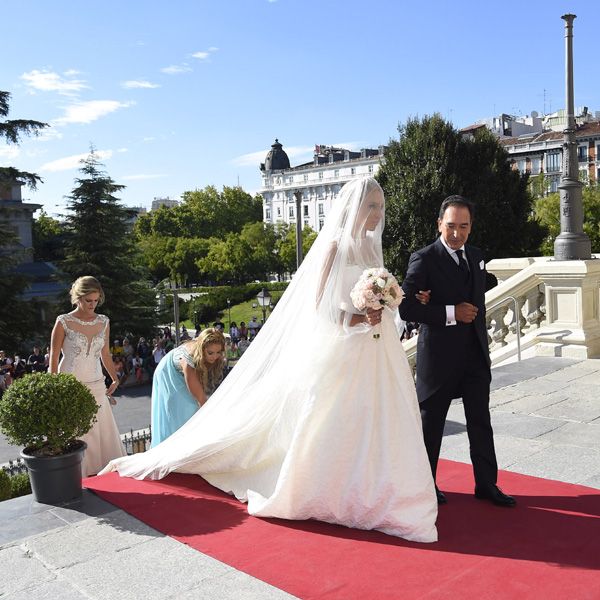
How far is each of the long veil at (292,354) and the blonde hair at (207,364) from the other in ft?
1.88

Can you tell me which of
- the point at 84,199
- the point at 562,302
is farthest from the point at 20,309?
the point at 562,302

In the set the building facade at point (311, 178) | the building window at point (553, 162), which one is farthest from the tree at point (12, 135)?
the building facade at point (311, 178)

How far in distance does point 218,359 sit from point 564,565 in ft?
10.8

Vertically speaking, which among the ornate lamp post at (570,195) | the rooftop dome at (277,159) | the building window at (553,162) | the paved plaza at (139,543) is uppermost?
the rooftop dome at (277,159)

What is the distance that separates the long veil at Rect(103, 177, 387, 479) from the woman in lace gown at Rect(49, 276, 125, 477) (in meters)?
1.01

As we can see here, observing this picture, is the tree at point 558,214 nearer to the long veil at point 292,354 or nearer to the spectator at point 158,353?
the spectator at point 158,353

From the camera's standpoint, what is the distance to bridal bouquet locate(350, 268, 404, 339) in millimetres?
4055

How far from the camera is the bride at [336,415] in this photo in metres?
3.97

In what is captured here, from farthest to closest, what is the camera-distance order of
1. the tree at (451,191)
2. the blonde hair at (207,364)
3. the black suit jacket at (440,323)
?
1. the tree at (451,191)
2. the blonde hair at (207,364)
3. the black suit jacket at (440,323)

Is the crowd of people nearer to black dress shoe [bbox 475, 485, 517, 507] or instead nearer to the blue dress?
the blue dress

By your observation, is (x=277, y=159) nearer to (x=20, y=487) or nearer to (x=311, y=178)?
(x=311, y=178)

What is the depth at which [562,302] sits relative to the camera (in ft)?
33.8

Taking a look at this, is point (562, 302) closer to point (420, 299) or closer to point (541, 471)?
point (541, 471)

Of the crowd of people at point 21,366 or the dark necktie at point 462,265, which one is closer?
the dark necktie at point 462,265
